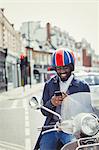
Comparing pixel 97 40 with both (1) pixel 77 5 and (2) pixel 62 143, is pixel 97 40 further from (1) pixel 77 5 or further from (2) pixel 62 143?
(2) pixel 62 143

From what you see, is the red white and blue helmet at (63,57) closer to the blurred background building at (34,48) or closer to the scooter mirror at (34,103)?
the scooter mirror at (34,103)

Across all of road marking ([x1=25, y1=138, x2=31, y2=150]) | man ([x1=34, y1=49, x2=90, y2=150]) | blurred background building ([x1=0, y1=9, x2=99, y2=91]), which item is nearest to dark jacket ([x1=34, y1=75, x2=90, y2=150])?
man ([x1=34, y1=49, x2=90, y2=150])

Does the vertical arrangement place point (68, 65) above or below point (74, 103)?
above

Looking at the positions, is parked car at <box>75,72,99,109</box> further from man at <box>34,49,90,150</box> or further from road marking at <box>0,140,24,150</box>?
road marking at <box>0,140,24,150</box>

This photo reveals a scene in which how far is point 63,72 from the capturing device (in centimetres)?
165

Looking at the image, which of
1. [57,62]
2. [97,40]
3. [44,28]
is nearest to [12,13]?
[44,28]

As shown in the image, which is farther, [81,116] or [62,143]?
[62,143]

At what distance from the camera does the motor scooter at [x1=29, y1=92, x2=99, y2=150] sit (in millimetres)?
1362

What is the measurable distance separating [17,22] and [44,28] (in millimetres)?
258

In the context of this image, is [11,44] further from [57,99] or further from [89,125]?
[89,125]

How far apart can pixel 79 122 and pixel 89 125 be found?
0.13 feet

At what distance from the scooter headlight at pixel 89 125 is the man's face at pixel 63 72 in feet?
1.06

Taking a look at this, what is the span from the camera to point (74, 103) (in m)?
1.56

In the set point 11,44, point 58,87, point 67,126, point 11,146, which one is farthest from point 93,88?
point 11,44
